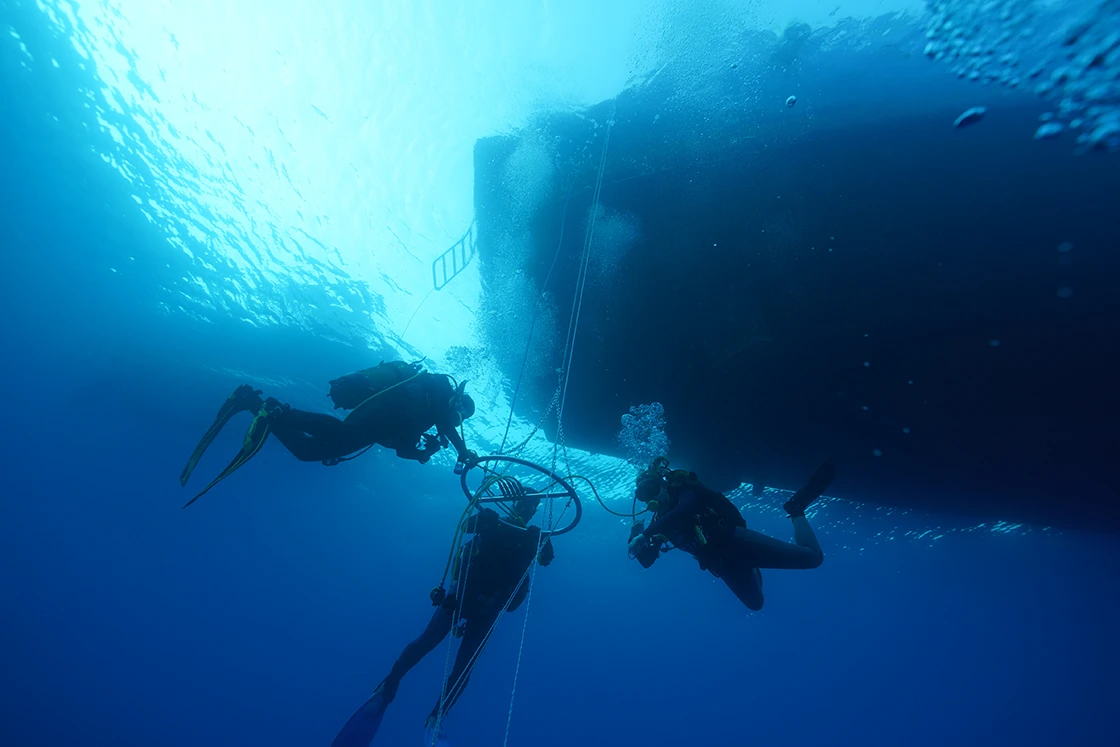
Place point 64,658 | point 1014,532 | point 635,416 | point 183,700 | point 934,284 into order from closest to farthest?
point 934,284 < point 635,416 < point 1014,532 < point 64,658 < point 183,700

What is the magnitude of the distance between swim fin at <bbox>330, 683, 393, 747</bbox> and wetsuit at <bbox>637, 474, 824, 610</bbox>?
366cm

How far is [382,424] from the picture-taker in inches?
207

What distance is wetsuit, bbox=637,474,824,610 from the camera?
537 cm

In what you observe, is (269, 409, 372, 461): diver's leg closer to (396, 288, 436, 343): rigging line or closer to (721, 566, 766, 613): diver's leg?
(721, 566, 766, 613): diver's leg

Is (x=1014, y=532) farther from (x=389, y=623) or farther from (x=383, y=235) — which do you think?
(x=389, y=623)

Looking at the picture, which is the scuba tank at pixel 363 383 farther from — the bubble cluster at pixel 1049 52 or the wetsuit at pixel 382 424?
the bubble cluster at pixel 1049 52

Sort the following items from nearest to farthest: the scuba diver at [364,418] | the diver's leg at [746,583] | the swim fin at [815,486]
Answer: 1. the scuba diver at [364,418]
2. the swim fin at [815,486]
3. the diver's leg at [746,583]

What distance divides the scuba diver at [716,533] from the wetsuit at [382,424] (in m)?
2.76

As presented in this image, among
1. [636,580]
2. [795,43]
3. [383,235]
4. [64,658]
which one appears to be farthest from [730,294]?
[64,658]

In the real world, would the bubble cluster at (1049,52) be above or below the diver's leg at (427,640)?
above

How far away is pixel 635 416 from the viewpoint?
951cm

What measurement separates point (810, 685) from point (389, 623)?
2709 inches

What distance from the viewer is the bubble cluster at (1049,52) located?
3582mm

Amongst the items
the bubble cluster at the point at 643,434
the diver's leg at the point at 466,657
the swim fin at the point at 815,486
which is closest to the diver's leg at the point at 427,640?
the diver's leg at the point at 466,657
